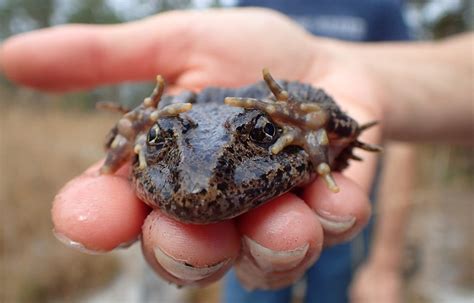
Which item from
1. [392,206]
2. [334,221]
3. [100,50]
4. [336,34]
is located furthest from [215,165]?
[392,206]

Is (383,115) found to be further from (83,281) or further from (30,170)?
(30,170)

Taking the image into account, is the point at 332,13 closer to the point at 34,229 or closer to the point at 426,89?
the point at 426,89

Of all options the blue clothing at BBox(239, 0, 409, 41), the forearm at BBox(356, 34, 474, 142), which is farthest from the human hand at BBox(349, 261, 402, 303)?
the blue clothing at BBox(239, 0, 409, 41)

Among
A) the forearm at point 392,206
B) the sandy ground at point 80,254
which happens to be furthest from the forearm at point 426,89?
the sandy ground at point 80,254

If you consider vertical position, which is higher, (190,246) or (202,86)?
(190,246)

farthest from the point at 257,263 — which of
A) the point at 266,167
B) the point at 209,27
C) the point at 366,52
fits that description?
the point at 366,52
